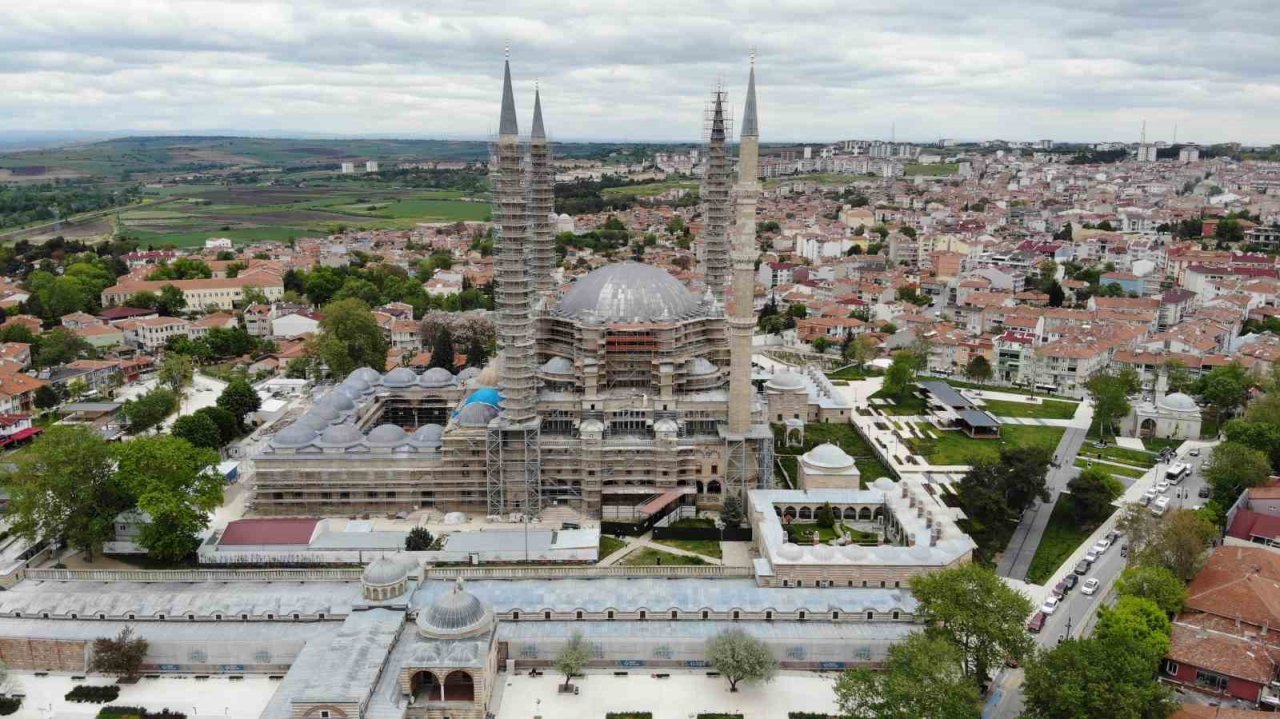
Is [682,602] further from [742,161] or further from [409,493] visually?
[742,161]

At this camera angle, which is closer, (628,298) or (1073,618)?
(1073,618)

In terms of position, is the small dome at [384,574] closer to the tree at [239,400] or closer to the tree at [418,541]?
the tree at [418,541]

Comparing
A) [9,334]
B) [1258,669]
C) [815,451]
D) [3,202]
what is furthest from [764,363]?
[3,202]

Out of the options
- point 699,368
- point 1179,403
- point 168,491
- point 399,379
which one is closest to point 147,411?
point 399,379

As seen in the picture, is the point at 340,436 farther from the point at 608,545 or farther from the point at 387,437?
the point at 608,545

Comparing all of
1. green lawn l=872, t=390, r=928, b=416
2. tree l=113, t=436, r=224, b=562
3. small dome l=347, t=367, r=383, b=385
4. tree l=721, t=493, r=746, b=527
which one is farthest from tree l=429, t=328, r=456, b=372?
green lawn l=872, t=390, r=928, b=416

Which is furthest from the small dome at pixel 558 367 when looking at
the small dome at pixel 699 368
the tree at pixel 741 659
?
the tree at pixel 741 659
